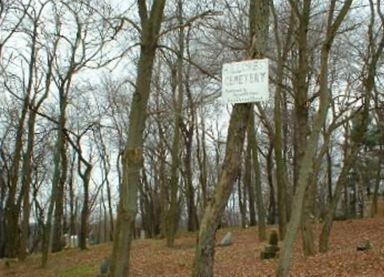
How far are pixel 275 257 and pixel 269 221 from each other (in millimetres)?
20255

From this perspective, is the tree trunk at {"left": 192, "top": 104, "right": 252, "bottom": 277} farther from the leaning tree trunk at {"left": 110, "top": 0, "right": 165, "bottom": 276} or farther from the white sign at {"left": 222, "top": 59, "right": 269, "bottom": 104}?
the leaning tree trunk at {"left": 110, "top": 0, "right": 165, "bottom": 276}

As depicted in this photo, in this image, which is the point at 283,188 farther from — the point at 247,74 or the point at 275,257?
A: the point at 247,74

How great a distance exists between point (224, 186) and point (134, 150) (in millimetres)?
1878

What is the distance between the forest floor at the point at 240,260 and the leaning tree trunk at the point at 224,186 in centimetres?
421

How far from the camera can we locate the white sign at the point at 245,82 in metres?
6.76

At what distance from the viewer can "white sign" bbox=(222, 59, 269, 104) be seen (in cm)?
676

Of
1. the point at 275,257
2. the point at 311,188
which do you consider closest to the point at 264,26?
the point at 311,188

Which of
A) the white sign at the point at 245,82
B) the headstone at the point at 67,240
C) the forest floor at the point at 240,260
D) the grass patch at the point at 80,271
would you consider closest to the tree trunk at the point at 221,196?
the white sign at the point at 245,82

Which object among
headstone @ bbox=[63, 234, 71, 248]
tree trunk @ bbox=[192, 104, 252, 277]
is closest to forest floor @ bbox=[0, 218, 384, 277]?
tree trunk @ bbox=[192, 104, 252, 277]

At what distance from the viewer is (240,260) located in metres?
15.4

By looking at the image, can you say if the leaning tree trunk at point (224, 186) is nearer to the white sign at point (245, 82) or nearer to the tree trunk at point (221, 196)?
the tree trunk at point (221, 196)

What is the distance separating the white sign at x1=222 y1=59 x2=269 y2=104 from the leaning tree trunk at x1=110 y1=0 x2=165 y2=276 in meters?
2.43

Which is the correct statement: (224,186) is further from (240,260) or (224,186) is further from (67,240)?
(67,240)

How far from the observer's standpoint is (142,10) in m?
9.48
